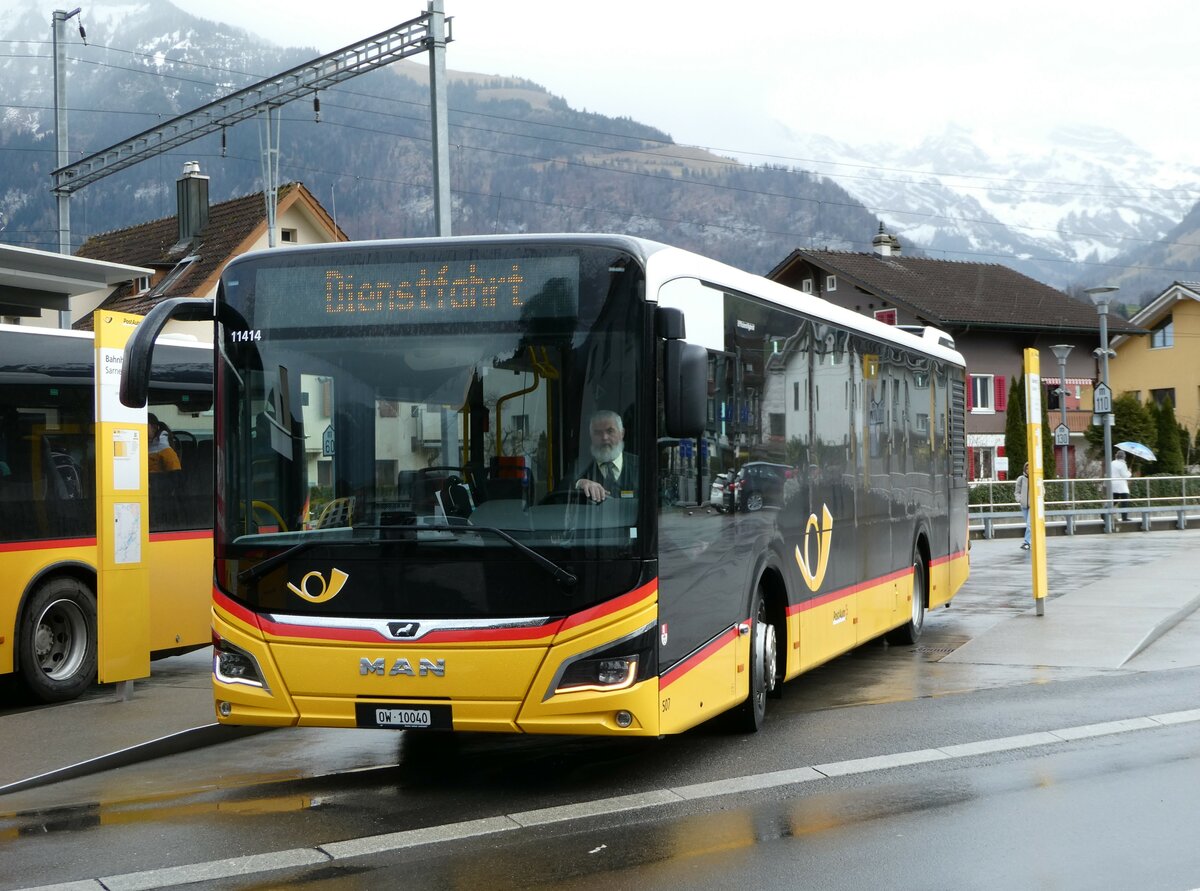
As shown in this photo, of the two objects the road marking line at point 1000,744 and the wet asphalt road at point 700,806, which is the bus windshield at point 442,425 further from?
the road marking line at point 1000,744

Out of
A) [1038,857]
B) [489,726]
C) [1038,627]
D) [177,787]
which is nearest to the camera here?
[1038,857]

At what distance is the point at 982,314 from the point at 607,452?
184 ft

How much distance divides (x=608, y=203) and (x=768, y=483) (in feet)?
390

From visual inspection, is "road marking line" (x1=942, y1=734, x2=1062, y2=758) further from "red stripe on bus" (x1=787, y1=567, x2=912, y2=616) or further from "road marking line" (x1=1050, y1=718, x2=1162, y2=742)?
"red stripe on bus" (x1=787, y1=567, x2=912, y2=616)

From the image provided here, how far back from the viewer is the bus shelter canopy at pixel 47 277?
12.2 meters

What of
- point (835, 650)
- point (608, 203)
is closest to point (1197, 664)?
point (835, 650)

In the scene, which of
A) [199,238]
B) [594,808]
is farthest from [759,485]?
[199,238]

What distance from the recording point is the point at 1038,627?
1608cm

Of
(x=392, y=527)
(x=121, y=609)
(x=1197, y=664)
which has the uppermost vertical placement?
(x=392, y=527)

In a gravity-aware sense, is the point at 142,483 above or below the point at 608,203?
below

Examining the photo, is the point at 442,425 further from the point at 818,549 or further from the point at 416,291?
the point at 818,549

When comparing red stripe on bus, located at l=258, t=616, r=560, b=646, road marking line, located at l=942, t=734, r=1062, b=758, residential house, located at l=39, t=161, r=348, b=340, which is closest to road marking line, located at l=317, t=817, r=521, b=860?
red stripe on bus, located at l=258, t=616, r=560, b=646

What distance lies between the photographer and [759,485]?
961 cm

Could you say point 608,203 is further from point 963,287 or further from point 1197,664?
point 1197,664
